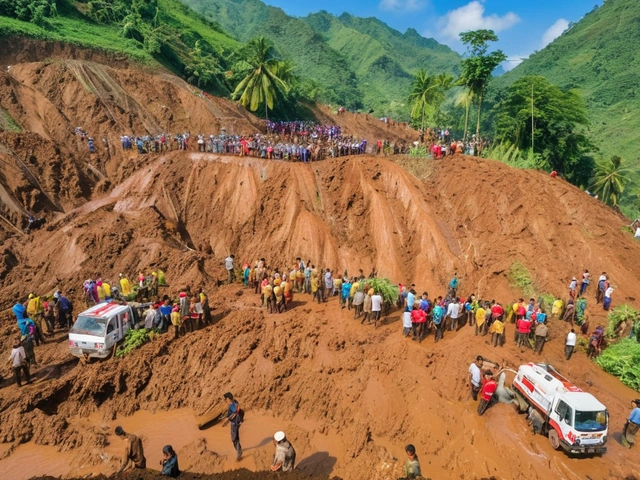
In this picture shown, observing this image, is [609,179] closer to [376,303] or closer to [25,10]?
[376,303]

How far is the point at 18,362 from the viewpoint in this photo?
554 inches

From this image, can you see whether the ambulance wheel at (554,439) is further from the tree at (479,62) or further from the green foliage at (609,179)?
the green foliage at (609,179)

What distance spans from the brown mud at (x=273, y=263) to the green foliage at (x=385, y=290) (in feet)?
2.55

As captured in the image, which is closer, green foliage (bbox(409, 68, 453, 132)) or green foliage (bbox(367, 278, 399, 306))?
green foliage (bbox(367, 278, 399, 306))

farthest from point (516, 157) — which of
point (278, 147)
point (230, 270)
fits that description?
point (230, 270)

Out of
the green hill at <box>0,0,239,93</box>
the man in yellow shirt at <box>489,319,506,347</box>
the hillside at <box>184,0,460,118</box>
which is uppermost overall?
the hillside at <box>184,0,460,118</box>

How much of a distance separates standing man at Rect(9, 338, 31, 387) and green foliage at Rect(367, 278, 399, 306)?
12.7 metres

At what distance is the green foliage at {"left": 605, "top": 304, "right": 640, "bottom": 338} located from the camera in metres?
17.8

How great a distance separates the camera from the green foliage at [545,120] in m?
30.8

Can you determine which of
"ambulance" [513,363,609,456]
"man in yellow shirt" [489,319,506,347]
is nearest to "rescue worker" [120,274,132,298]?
"man in yellow shirt" [489,319,506,347]

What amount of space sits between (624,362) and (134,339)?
18.2 m

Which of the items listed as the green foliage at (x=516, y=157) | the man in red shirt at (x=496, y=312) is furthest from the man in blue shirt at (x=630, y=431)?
the green foliage at (x=516, y=157)

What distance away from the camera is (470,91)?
30.8 metres

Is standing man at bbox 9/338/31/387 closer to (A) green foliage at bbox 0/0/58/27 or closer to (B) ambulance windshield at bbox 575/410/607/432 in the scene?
(B) ambulance windshield at bbox 575/410/607/432
